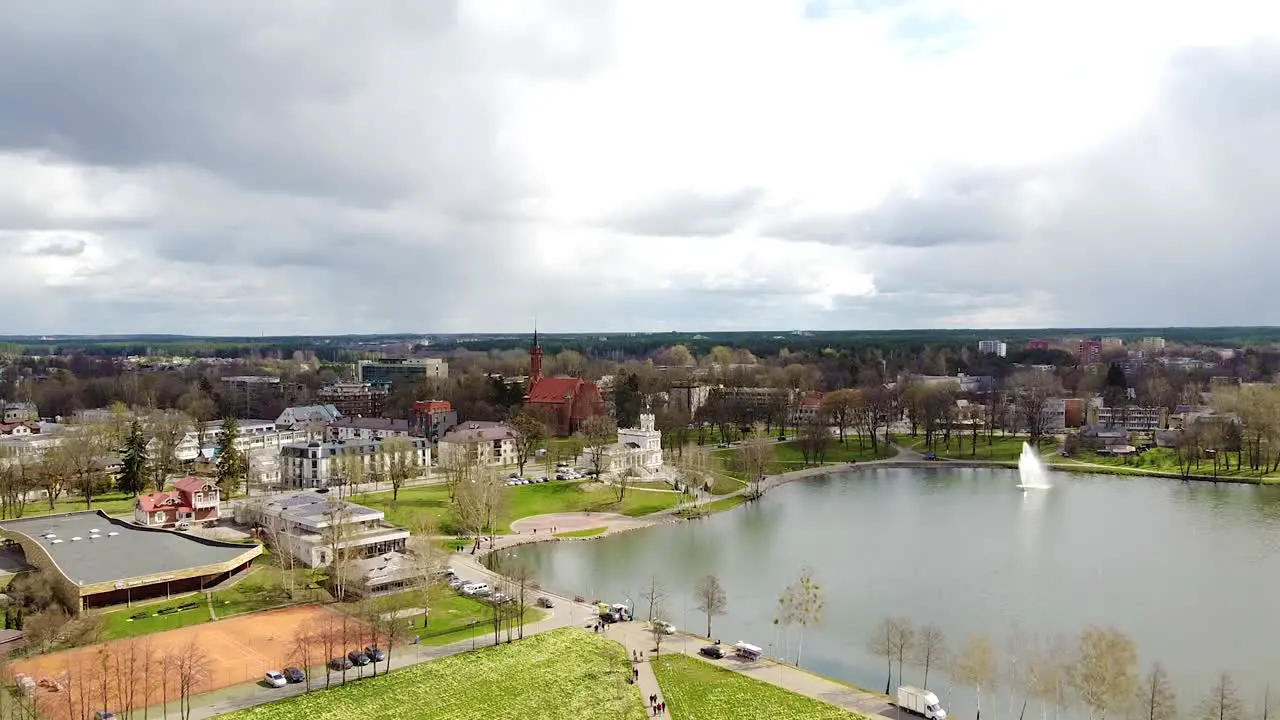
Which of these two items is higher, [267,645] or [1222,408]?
[1222,408]

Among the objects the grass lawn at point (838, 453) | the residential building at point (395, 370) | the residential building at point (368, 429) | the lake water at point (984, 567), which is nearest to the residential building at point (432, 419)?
the residential building at point (368, 429)

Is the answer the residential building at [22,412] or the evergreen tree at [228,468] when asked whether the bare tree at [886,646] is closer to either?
the evergreen tree at [228,468]

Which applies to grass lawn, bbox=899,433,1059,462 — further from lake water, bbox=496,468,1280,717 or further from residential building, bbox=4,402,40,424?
residential building, bbox=4,402,40,424

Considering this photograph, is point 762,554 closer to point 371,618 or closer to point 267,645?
point 371,618

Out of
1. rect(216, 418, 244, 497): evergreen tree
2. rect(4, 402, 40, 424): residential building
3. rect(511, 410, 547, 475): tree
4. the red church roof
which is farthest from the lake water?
rect(4, 402, 40, 424): residential building

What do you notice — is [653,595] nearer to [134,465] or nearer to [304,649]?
[304,649]

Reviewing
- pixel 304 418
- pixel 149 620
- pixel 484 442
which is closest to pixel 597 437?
pixel 484 442

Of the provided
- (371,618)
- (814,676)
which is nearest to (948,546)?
(814,676)
